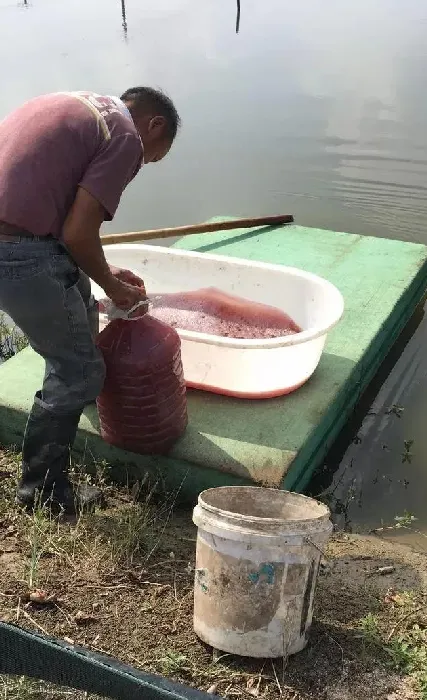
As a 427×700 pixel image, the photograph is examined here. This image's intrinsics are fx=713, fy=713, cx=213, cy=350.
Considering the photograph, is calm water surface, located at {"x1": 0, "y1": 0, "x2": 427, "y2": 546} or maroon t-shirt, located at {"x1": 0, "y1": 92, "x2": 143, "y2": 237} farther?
calm water surface, located at {"x1": 0, "y1": 0, "x2": 427, "y2": 546}

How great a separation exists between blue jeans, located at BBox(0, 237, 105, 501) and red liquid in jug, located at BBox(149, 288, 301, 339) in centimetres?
90

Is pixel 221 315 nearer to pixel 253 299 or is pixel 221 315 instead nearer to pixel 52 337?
pixel 253 299

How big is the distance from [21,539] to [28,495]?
218mm

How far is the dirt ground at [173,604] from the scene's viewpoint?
2.29 m

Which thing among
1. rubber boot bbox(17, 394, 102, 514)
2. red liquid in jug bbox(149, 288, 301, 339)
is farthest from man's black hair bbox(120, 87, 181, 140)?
red liquid in jug bbox(149, 288, 301, 339)

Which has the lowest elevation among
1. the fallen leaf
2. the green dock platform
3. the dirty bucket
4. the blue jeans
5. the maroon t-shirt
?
the fallen leaf

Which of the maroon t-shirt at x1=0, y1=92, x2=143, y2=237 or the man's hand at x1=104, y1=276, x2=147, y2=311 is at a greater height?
the maroon t-shirt at x1=0, y1=92, x2=143, y2=237

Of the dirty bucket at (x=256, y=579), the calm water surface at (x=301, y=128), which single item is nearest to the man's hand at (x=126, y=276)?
the dirty bucket at (x=256, y=579)

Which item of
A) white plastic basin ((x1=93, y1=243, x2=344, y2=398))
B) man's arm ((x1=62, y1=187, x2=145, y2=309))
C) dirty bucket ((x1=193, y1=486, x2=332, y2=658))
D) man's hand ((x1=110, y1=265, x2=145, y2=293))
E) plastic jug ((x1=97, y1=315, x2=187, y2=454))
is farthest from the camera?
white plastic basin ((x1=93, y1=243, x2=344, y2=398))

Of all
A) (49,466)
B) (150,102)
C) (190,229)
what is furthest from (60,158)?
(190,229)

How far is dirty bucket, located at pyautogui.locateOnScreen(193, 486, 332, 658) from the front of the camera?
2.22m

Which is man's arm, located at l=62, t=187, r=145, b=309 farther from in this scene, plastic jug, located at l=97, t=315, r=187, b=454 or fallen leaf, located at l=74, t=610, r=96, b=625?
fallen leaf, located at l=74, t=610, r=96, b=625

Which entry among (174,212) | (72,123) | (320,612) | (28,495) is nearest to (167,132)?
(72,123)

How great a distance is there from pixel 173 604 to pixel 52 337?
110 cm
